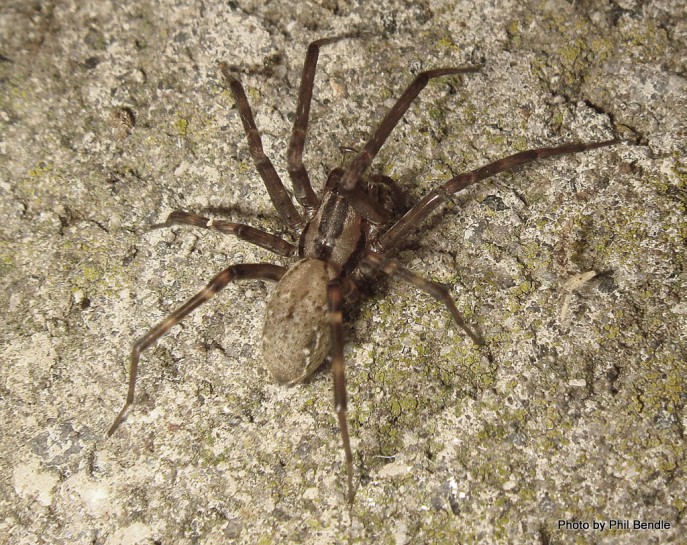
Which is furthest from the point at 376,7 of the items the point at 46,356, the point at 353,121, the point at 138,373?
the point at 46,356

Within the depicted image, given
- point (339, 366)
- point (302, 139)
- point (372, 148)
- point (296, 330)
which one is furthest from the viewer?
point (302, 139)

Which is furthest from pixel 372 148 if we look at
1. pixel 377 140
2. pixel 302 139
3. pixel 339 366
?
pixel 339 366

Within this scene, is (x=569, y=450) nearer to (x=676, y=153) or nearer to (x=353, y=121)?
(x=676, y=153)

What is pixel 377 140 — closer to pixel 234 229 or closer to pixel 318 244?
pixel 318 244

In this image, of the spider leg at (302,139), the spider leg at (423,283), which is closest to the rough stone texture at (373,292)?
the spider leg at (423,283)

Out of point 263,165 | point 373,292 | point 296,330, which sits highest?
point 263,165

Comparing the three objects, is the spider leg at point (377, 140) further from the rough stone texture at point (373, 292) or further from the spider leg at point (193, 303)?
the spider leg at point (193, 303)

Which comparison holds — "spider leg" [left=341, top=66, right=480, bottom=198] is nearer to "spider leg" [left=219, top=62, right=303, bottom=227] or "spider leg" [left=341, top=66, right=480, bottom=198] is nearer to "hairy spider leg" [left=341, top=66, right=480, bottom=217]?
"hairy spider leg" [left=341, top=66, right=480, bottom=217]
